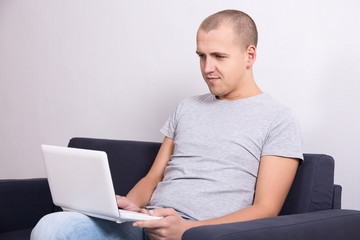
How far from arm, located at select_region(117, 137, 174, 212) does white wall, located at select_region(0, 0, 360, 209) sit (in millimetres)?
582

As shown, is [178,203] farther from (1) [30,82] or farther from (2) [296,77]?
(1) [30,82]

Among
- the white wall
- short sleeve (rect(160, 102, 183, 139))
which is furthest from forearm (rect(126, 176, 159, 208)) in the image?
the white wall

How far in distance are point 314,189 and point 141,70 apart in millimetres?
1440

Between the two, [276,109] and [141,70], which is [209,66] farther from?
[141,70]

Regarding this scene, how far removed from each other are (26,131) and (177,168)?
2.24 metres

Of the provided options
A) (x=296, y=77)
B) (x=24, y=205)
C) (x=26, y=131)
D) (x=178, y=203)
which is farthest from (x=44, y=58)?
(x=178, y=203)

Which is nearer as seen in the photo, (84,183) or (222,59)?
(84,183)

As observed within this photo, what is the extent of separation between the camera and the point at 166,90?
8.95 feet

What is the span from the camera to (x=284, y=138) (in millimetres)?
1652

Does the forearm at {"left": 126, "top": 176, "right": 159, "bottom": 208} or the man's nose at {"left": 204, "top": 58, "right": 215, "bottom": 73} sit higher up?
the man's nose at {"left": 204, "top": 58, "right": 215, "bottom": 73}

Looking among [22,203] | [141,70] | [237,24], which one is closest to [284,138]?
[237,24]

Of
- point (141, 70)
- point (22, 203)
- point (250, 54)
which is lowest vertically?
point (22, 203)

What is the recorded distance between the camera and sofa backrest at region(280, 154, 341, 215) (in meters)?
1.67

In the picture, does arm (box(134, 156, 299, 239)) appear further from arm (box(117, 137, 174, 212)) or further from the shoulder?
arm (box(117, 137, 174, 212))
